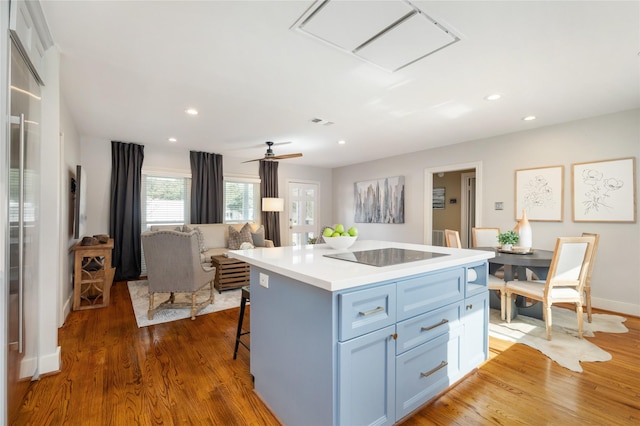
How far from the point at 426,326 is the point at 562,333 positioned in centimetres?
214

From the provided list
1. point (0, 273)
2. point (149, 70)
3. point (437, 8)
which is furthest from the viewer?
point (149, 70)

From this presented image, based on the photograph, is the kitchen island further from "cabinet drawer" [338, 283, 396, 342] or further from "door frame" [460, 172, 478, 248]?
"door frame" [460, 172, 478, 248]

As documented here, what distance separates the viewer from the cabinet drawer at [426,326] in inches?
60.9

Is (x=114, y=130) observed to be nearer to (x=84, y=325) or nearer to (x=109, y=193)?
(x=109, y=193)

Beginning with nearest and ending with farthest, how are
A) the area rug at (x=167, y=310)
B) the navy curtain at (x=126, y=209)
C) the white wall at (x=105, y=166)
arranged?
the area rug at (x=167, y=310) → the white wall at (x=105, y=166) → the navy curtain at (x=126, y=209)

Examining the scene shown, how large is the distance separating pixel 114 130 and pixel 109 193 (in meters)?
1.24

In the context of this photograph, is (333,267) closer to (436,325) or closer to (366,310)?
(366,310)

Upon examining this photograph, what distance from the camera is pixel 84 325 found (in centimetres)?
307

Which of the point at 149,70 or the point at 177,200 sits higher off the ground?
the point at 149,70

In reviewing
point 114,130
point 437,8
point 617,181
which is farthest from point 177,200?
point 617,181

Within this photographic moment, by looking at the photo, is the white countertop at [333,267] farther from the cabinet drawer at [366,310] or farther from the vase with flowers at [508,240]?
the vase with flowers at [508,240]

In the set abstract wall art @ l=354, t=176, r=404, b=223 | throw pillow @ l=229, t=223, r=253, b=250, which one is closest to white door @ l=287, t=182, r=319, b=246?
abstract wall art @ l=354, t=176, r=404, b=223

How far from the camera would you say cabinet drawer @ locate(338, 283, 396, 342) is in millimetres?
1300

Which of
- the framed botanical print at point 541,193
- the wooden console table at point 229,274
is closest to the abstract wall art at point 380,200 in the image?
the framed botanical print at point 541,193
